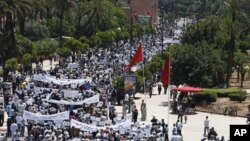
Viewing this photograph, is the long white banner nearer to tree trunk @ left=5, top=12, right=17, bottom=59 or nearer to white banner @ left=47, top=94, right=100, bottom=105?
white banner @ left=47, top=94, right=100, bottom=105

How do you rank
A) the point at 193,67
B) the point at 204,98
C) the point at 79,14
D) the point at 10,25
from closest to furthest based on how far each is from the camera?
the point at 204,98 < the point at 193,67 < the point at 10,25 < the point at 79,14

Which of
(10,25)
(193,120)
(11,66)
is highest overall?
(10,25)

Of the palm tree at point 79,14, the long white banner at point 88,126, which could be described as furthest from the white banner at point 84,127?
the palm tree at point 79,14

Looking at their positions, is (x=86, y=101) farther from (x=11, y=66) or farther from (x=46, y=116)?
(x=11, y=66)

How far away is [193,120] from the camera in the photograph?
1190 inches

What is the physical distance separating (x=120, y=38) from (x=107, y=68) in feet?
88.2

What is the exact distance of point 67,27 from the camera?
73.5 metres

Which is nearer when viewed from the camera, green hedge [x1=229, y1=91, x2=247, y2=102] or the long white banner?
the long white banner

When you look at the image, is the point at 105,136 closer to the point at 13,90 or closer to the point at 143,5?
the point at 13,90

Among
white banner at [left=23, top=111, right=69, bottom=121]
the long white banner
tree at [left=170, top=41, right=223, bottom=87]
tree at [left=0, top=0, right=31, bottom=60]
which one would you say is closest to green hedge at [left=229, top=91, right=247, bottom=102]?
tree at [left=170, top=41, right=223, bottom=87]

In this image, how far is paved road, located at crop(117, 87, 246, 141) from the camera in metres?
26.6

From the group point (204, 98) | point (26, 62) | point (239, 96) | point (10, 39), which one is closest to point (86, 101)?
point (204, 98)

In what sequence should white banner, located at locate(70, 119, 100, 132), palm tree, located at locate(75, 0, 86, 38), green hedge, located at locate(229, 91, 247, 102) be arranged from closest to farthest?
white banner, located at locate(70, 119, 100, 132)
green hedge, located at locate(229, 91, 247, 102)
palm tree, located at locate(75, 0, 86, 38)

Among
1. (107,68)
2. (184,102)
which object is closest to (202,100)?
(184,102)
